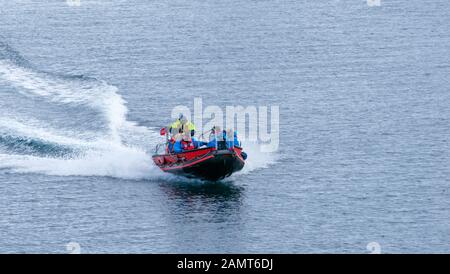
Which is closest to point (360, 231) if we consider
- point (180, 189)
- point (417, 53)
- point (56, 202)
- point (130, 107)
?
point (180, 189)

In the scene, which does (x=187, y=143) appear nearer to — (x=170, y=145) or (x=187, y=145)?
(x=187, y=145)

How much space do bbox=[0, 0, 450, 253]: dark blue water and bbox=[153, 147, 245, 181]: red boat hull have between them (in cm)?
109

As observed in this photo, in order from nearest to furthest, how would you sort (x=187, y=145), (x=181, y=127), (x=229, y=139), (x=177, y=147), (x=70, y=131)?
(x=229, y=139) → (x=177, y=147) → (x=181, y=127) → (x=187, y=145) → (x=70, y=131)

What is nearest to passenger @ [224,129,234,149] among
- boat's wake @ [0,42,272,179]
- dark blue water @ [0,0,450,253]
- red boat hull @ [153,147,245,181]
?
red boat hull @ [153,147,245,181]

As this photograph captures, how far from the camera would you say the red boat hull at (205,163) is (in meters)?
72.9

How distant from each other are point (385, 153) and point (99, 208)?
22.4 metres

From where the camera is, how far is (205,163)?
73.2m

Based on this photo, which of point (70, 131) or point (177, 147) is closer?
point (177, 147)

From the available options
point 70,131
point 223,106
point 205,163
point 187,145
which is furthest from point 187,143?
point 223,106

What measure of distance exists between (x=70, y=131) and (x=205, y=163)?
1564 centimetres

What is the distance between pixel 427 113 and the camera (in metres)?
88.9

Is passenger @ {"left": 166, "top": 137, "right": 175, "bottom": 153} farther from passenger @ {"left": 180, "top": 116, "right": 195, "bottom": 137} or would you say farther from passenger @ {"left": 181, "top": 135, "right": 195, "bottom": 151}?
passenger @ {"left": 180, "top": 116, "right": 195, "bottom": 137}

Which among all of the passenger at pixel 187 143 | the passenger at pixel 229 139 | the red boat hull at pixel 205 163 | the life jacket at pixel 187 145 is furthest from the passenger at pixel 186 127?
the passenger at pixel 229 139

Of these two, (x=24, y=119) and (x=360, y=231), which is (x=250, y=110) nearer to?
(x=24, y=119)
